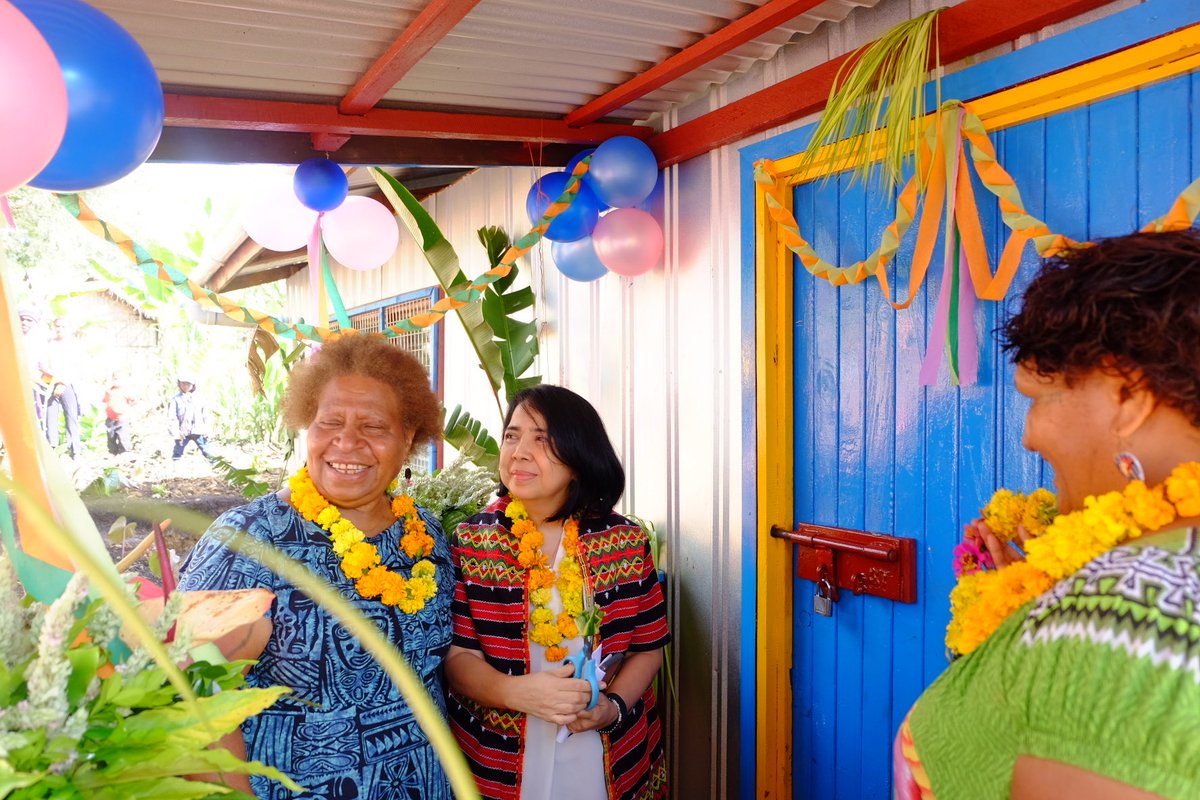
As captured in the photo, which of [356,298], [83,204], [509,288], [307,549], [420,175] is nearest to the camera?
[307,549]

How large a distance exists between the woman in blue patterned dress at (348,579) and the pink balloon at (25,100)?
0.86m

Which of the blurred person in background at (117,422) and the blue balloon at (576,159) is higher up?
the blue balloon at (576,159)

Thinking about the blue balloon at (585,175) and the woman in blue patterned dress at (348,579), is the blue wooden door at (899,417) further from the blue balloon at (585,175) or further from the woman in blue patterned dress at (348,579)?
the woman in blue patterned dress at (348,579)

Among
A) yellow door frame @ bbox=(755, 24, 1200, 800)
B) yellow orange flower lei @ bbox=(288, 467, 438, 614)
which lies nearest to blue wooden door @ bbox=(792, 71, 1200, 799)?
yellow door frame @ bbox=(755, 24, 1200, 800)

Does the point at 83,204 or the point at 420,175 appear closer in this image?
the point at 83,204

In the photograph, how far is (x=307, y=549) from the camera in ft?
7.29

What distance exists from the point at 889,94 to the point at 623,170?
124 centimetres

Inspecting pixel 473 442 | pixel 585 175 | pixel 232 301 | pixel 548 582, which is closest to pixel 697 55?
pixel 585 175

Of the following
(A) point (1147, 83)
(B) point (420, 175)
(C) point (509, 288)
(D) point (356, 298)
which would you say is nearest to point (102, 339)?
(D) point (356, 298)

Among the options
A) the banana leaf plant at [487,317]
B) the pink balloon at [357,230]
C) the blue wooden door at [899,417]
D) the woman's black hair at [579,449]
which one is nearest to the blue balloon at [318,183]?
the pink balloon at [357,230]

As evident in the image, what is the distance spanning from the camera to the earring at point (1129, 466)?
128 centimetres

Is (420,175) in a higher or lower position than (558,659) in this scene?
higher

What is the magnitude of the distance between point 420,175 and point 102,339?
A: 17062 millimetres

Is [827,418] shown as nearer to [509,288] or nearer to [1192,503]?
[1192,503]
